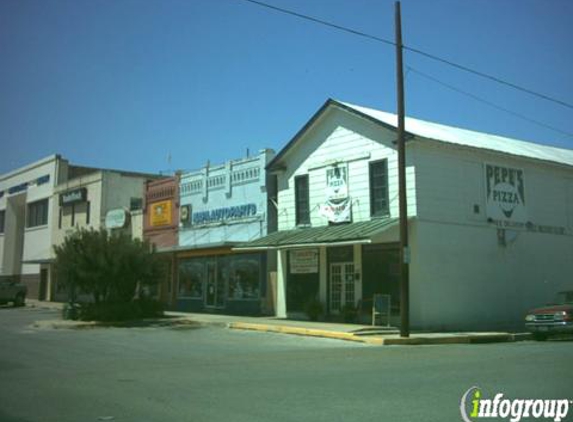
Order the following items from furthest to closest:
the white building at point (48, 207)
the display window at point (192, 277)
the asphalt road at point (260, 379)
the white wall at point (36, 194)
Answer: the white wall at point (36, 194) < the white building at point (48, 207) < the display window at point (192, 277) < the asphalt road at point (260, 379)

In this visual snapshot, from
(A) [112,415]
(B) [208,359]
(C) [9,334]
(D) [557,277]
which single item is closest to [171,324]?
(C) [9,334]

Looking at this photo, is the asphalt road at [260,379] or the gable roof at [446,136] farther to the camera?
the gable roof at [446,136]

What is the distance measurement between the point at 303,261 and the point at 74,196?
77.9 feet

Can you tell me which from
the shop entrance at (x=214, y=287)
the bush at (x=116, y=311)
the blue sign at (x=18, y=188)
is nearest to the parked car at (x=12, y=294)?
the blue sign at (x=18, y=188)

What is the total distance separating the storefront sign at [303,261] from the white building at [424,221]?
0.05 metres

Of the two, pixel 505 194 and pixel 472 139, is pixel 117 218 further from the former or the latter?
pixel 505 194

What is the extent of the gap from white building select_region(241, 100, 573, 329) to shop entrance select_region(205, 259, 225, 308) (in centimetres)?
462

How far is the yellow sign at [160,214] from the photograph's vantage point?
37812mm

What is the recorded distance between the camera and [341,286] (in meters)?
26.9

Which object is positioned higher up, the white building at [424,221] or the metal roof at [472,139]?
the metal roof at [472,139]

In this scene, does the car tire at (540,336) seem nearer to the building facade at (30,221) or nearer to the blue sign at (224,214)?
the blue sign at (224,214)

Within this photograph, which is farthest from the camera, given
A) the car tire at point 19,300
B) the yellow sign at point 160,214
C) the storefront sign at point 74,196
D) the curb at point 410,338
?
the storefront sign at point 74,196

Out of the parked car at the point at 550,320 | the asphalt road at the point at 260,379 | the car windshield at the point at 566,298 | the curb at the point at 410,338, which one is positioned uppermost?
the car windshield at the point at 566,298

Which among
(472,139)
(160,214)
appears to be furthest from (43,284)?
(472,139)
